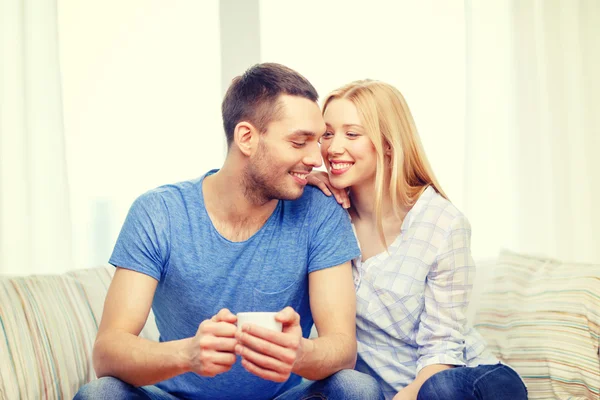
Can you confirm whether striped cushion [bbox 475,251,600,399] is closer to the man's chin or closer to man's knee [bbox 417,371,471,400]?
man's knee [bbox 417,371,471,400]

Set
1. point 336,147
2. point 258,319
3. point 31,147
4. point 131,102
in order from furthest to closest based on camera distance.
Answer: point 131,102
point 31,147
point 336,147
point 258,319

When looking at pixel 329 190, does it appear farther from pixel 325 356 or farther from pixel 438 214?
pixel 325 356

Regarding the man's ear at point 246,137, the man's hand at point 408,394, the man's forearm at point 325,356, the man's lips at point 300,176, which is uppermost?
the man's ear at point 246,137

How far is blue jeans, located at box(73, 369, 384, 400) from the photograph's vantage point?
4.63 ft

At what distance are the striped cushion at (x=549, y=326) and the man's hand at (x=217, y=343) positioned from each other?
1065 millimetres

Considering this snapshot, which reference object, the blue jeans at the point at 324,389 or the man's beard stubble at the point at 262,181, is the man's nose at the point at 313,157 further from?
the blue jeans at the point at 324,389

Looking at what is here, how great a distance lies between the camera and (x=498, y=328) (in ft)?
6.82

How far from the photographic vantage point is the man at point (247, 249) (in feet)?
5.27

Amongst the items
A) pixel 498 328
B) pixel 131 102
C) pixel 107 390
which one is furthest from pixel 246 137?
pixel 131 102

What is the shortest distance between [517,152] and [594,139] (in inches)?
15.1

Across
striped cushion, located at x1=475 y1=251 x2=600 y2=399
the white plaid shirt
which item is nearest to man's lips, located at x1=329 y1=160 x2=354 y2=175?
the white plaid shirt

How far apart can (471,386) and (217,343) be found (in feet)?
2.17

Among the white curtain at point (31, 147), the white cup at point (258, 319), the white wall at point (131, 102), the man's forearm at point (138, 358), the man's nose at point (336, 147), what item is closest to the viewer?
the white cup at point (258, 319)

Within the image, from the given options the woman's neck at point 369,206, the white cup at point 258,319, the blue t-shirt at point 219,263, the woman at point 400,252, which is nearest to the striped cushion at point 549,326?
the woman at point 400,252
